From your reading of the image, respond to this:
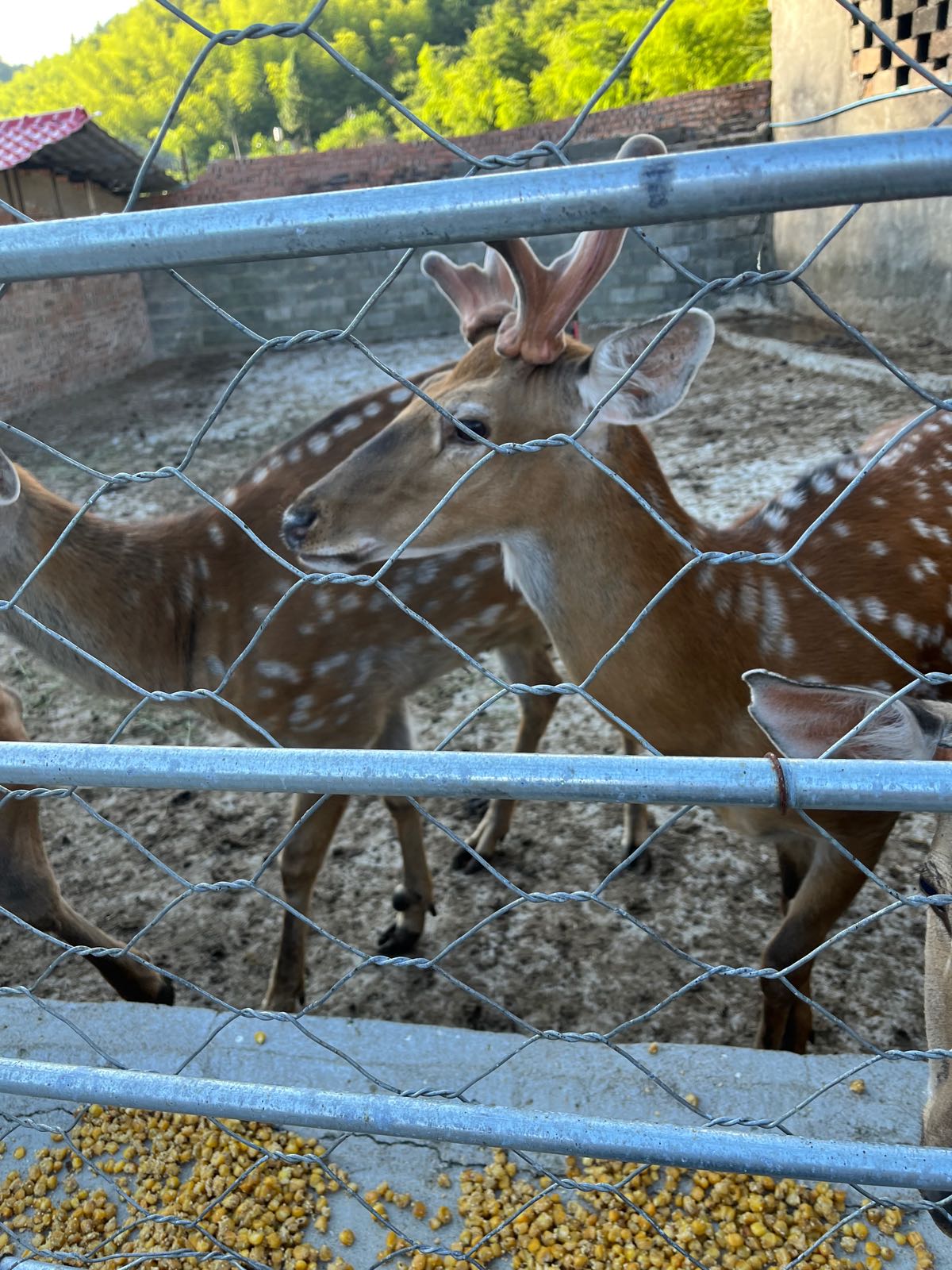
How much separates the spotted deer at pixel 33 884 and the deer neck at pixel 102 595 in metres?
0.25

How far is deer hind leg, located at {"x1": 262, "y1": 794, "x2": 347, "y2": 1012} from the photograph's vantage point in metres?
2.31

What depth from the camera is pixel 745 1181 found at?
1640 mm

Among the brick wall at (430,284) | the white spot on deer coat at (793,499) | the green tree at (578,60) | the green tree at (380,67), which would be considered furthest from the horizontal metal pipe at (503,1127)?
the green tree at (380,67)

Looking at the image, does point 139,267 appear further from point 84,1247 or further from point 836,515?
point 836,515

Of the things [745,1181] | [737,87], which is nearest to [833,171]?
[745,1181]

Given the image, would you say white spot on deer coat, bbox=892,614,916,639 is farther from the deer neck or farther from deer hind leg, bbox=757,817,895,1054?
the deer neck

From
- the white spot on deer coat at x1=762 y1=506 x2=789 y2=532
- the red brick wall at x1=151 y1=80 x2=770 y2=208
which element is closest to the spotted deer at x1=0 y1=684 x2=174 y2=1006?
the white spot on deer coat at x1=762 y1=506 x2=789 y2=532

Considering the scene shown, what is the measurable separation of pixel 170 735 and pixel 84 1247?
81.2 inches

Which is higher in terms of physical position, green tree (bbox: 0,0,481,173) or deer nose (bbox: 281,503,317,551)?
green tree (bbox: 0,0,481,173)

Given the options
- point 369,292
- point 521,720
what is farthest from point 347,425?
point 369,292

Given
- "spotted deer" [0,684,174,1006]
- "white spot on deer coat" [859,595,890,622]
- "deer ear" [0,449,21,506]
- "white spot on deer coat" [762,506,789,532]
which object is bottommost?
"spotted deer" [0,684,174,1006]

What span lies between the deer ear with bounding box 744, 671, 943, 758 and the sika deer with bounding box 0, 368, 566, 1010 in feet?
4.65

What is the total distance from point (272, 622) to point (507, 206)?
1.82 meters

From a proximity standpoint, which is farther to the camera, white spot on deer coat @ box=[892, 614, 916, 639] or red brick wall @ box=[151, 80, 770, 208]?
red brick wall @ box=[151, 80, 770, 208]
